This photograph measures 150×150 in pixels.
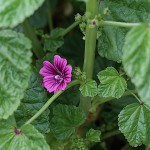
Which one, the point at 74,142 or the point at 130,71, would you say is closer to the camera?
the point at 130,71

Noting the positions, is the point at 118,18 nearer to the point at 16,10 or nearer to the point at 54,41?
the point at 54,41

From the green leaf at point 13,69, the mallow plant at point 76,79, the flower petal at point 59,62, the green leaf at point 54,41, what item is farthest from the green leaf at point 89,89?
the green leaf at point 54,41

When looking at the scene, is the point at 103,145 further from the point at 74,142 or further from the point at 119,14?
the point at 119,14

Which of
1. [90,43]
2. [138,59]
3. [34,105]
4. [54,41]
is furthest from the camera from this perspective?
[54,41]

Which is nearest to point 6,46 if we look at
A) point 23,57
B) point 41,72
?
point 23,57

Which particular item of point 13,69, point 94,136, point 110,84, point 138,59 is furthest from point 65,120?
point 138,59

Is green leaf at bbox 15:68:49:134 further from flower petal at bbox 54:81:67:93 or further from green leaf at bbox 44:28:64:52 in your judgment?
green leaf at bbox 44:28:64:52
